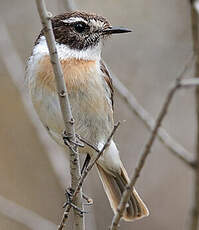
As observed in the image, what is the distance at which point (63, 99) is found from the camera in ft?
10.2

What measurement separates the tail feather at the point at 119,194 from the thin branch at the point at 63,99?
0.93 meters

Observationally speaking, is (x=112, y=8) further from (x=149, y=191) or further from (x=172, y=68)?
(x=149, y=191)

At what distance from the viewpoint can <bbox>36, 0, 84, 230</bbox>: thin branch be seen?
116 inches

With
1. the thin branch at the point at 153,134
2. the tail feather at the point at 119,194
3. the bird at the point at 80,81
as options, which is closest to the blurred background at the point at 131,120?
the tail feather at the point at 119,194

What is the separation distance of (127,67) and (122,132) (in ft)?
2.29

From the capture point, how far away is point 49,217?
6625mm

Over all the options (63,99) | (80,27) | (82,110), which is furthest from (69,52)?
(63,99)

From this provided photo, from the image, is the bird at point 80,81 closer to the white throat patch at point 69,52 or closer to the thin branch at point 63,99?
the white throat patch at point 69,52

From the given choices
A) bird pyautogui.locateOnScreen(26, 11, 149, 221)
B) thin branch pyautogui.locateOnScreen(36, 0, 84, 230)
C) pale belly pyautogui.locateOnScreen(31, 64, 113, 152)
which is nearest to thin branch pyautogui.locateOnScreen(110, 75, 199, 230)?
thin branch pyautogui.locateOnScreen(36, 0, 84, 230)

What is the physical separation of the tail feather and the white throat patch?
0.90m

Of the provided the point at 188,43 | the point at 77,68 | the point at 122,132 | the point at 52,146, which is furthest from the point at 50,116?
the point at 188,43

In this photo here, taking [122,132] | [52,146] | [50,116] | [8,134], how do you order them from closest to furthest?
1. [50,116]
2. [52,146]
3. [122,132]
4. [8,134]

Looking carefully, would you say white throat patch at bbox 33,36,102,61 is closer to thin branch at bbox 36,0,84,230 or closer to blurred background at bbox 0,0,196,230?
thin branch at bbox 36,0,84,230

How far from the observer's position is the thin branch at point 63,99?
2.95 meters
